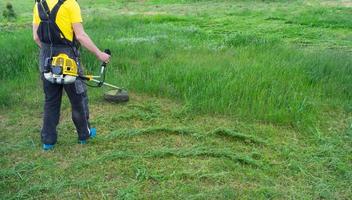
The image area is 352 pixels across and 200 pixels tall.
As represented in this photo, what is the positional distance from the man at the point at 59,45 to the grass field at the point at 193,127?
0.24m

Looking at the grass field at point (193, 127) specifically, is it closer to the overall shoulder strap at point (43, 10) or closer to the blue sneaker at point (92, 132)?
the blue sneaker at point (92, 132)

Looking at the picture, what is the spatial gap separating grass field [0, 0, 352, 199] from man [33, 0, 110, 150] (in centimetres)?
24

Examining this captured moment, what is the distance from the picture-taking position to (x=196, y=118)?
4973 mm

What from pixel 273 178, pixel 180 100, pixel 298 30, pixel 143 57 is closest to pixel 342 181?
pixel 273 178

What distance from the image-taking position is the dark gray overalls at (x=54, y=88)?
3.75 m

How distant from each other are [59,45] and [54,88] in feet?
1.38

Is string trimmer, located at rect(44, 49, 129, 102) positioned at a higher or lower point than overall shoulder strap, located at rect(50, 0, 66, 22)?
lower

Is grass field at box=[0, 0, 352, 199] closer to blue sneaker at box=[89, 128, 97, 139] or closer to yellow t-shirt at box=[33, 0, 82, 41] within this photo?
blue sneaker at box=[89, 128, 97, 139]

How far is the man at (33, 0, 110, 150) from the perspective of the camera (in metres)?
3.72

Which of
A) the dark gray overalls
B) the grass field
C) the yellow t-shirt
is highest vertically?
the yellow t-shirt

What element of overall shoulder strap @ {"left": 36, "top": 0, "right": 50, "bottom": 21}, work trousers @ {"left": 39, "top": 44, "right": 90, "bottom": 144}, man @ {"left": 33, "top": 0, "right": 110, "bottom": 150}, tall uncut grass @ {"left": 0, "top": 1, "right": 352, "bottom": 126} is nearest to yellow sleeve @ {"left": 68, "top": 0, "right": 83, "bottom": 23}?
man @ {"left": 33, "top": 0, "right": 110, "bottom": 150}

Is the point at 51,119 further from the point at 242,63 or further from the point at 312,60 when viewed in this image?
the point at 312,60

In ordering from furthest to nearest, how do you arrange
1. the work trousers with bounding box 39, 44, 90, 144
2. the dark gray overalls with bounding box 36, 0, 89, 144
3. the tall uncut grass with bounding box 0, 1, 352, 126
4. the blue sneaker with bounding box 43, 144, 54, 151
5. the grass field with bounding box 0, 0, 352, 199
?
the tall uncut grass with bounding box 0, 1, 352, 126, the blue sneaker with bounding box 43, 144, 54, 151, the work trousers with bounding box 39, 44, 90, 144, the dark gray overalls with bounding box 36, 0, 89, 144, the grass field with bounding box 0, 0, 352, 199

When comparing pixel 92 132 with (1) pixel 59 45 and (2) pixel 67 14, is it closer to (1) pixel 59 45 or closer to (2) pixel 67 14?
(1) pixel 59 45
